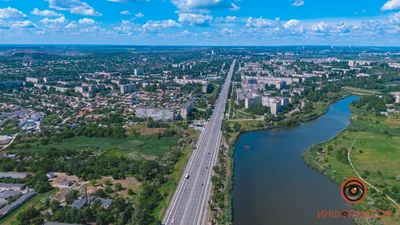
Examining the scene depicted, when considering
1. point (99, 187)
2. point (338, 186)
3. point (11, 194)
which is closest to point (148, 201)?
point (99, 187)

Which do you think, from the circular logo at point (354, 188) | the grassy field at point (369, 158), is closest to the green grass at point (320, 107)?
the grassy field at point (369, 158)

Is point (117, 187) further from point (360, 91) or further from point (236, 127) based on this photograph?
point (360, 91)

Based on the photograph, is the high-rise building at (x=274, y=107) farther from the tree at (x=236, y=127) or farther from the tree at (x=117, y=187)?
the tree at (x=117, y=187)

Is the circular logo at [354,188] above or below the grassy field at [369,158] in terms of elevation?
above

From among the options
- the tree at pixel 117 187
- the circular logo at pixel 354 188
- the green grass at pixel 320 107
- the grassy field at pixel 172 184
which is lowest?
the green grass at pixel 320 107

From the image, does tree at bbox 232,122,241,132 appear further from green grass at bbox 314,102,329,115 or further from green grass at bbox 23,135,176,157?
green grass at bbox 314,102,329,115

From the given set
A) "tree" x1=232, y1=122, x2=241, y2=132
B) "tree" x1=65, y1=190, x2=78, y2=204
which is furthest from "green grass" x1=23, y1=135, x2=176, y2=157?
"tree" x1=65, y1=190, x2=78, y2=204
